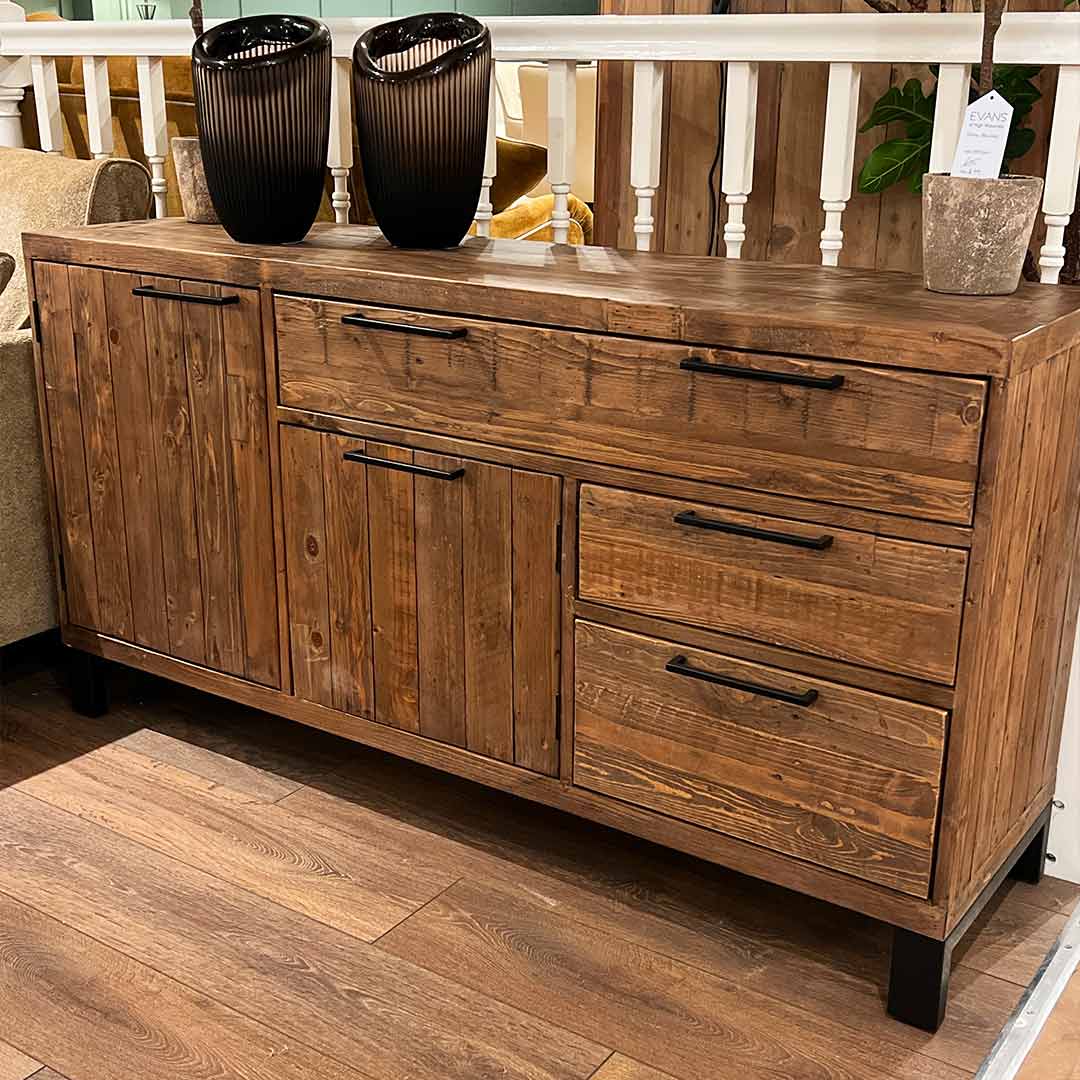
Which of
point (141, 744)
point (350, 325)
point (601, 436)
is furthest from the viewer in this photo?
point (141, 744)

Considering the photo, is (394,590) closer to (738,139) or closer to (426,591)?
(426,591)

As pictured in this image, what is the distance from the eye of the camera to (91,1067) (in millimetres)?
1507

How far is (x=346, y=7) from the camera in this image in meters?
5.03

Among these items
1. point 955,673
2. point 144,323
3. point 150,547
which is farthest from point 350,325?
point 955,673

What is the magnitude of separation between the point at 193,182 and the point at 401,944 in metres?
1.31

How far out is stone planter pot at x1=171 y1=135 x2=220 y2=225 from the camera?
7.40 ft

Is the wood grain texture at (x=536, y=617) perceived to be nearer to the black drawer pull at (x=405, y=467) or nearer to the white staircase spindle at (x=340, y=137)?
the black drawer pull at (x=405, y=467)

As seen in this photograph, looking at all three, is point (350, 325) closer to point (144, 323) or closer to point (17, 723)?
point (144, 323)

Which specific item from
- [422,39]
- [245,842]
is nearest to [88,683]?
[245,842]

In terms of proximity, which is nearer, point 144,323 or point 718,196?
point 144,323

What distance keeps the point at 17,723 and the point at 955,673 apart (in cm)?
163

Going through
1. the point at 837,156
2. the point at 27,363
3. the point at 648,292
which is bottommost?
the point at 27,363

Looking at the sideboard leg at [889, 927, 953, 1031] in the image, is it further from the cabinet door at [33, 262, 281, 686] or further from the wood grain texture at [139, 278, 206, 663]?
the wood grain texture at [139, 278, 206, 663]

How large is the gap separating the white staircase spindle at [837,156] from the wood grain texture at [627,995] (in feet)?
3.26
